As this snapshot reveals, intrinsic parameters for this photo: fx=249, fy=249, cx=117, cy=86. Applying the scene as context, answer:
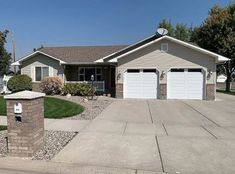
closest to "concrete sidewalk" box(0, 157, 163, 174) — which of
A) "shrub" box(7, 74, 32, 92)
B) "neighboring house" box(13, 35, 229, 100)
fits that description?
"neighboring house" box(13, 35, 229, 100)

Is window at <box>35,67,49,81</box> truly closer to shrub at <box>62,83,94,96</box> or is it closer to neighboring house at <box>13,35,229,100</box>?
shrub at <box>62,83,94,96</box>

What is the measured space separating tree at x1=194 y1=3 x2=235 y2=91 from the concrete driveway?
18.9m

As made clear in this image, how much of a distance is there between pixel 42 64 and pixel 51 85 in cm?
272

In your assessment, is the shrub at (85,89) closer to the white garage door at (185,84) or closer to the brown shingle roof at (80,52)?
the brown shingle roof at (80,52)

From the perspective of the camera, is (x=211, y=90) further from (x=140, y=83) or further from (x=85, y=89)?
(x=85, y=89)

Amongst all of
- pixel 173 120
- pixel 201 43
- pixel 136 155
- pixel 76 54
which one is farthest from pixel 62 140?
pixel 201 43

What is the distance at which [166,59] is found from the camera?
1862cm

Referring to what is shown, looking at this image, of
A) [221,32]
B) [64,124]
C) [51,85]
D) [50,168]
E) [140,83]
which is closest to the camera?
[50,168]

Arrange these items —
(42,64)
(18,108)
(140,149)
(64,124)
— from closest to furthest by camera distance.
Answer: (18,108)
(140,149)
(64,124)
(42,64)

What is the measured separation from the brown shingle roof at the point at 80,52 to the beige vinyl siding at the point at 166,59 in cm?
496

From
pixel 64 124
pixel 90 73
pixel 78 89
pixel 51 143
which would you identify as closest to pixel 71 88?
pixel 78 89

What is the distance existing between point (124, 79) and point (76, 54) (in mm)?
7499

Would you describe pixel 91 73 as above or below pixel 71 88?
above

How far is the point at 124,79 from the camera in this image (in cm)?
1911
